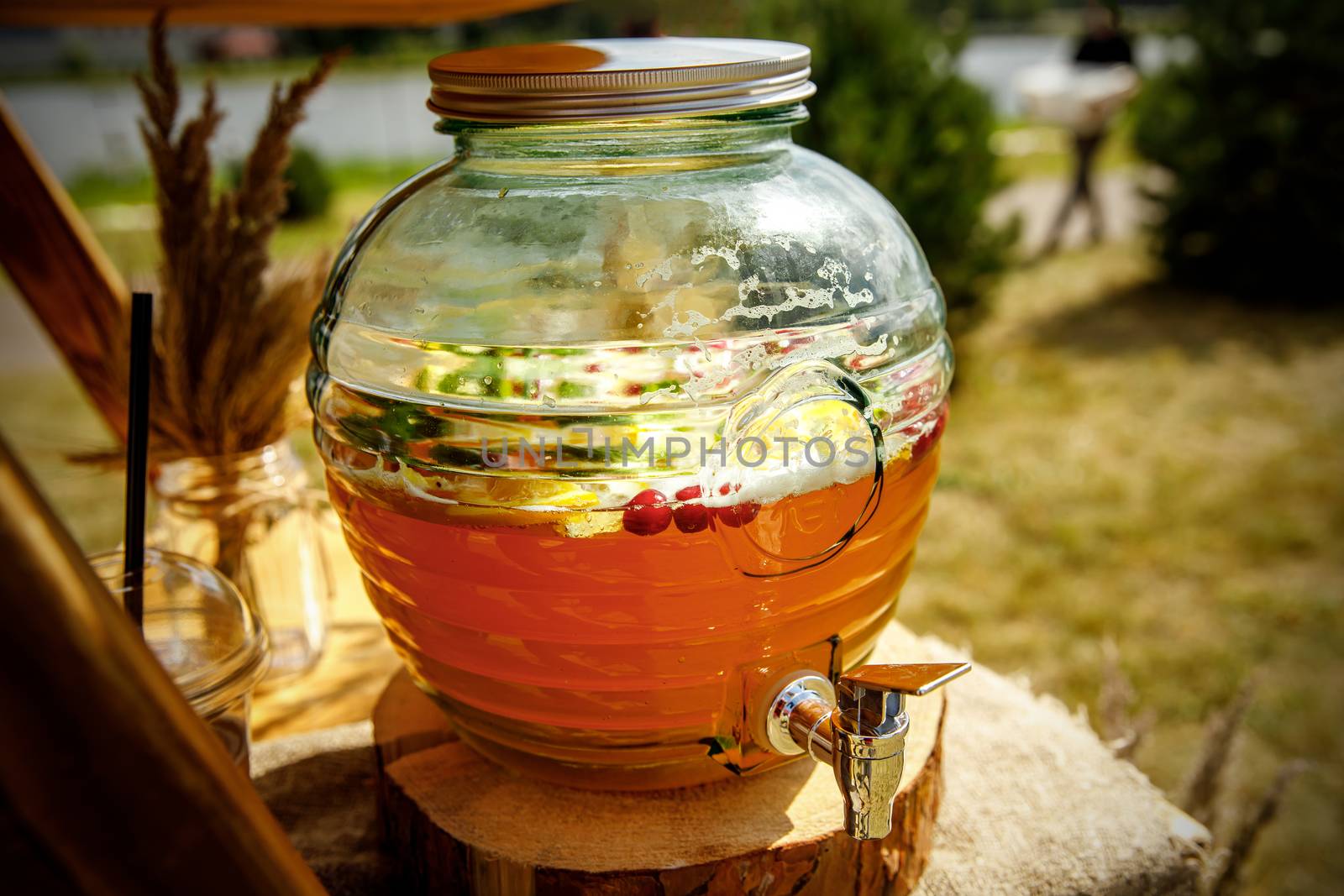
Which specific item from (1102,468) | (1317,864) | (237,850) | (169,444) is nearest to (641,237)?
(237,850)

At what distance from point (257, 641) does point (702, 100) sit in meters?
0.56

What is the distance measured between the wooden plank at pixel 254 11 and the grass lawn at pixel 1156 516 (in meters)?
0.27

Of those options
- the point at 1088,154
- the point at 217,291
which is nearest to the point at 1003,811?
the point at 217,291

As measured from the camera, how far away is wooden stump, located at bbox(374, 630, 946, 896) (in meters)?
0.80

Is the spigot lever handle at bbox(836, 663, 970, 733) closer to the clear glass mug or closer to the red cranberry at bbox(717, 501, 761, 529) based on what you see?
the red cranberry at bbox(717, 501, 761, 529)

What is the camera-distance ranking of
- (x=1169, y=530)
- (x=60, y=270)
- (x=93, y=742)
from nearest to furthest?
(x=93, y=742), (x=60, y=270), (x=1169, y=530)

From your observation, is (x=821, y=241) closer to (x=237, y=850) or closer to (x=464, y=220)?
(x=464, y=220)

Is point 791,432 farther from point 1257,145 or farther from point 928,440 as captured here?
point 1257,145

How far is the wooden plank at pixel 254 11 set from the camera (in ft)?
3.67

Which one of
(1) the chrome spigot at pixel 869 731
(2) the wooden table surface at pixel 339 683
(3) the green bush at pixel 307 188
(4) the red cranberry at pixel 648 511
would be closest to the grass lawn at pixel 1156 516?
(2) the wooden table surface at pixel 339 683

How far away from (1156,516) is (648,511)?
266 cm

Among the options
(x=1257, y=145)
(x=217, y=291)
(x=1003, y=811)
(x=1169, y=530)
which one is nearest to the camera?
(x=1003, y=811)

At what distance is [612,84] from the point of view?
0.69m

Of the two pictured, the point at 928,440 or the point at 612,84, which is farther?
the point at 928,440
